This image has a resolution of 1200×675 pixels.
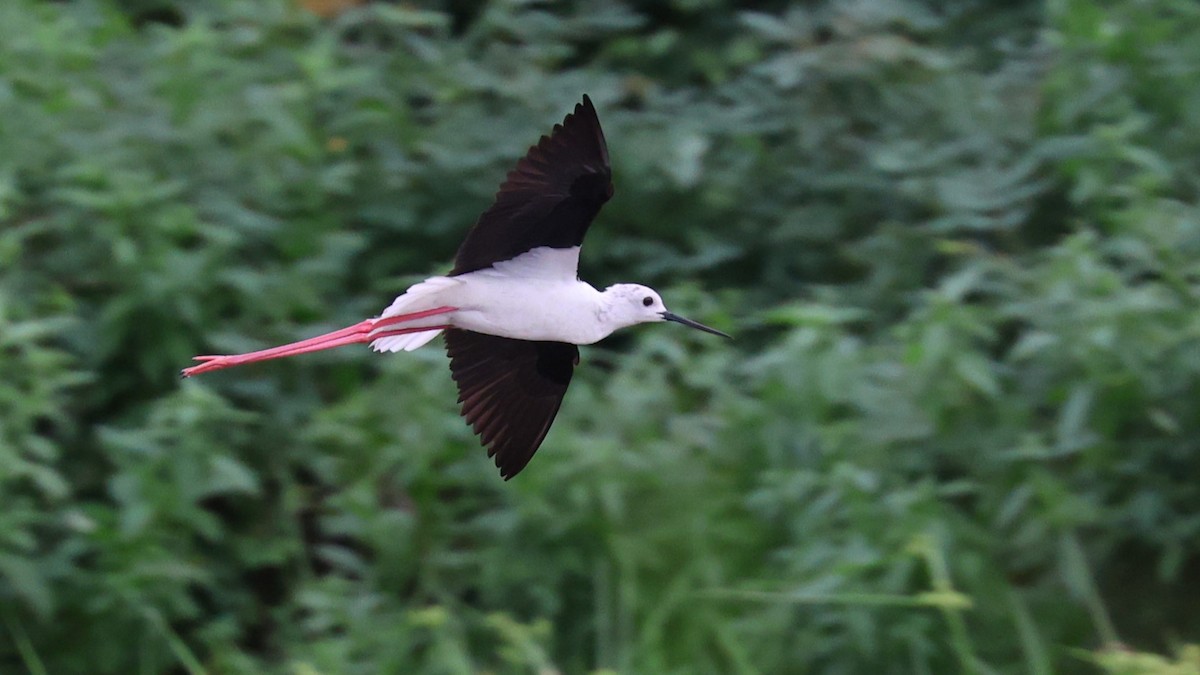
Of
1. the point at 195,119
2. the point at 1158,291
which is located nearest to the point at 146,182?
the point at 195,119

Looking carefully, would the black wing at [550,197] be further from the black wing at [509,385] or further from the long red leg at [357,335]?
the black wing at [509,385]

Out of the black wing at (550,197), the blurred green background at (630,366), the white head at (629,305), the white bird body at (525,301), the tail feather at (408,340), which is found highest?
the black wing at (550,197)

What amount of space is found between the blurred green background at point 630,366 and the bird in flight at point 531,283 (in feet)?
3.16

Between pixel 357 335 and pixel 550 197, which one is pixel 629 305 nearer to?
pixel 550 197

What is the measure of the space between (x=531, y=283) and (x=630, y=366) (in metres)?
1.53

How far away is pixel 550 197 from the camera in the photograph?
3.18 metres

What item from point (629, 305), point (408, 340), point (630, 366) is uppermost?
point (629, 305)

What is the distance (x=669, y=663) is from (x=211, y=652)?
1272 mm

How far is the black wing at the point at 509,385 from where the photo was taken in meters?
3.58

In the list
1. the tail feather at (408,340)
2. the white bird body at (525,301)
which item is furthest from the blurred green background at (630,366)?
the white bird body at (525,301)

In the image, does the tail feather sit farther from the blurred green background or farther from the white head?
the blurred green background

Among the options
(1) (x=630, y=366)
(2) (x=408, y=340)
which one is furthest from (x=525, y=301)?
(1) (x=630, y=366)

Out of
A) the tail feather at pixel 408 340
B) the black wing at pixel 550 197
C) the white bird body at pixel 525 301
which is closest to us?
the black wing at pixel 550 197

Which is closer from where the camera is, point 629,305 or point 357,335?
point 629,305
